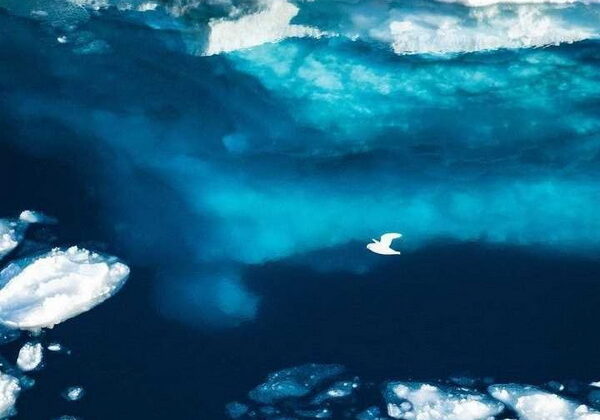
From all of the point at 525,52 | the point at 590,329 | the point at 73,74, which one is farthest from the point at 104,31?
the point at 590,329

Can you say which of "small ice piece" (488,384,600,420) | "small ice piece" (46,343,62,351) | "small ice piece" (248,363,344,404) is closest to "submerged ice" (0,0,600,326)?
"small ice piece" (248,363,344,404)

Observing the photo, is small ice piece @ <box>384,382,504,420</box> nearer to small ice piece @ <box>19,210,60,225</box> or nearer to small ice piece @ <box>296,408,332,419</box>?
small ice piece @ <box>296,408,332,419</box>

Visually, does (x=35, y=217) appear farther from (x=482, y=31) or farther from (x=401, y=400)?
(x=482, y=31)

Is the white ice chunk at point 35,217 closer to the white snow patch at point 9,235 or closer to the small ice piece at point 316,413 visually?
the white snow patch at point 9,235

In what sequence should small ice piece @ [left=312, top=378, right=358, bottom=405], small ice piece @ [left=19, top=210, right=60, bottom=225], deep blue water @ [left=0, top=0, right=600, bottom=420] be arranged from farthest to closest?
→ small ice piece @ [left=19, top=210, right=60, bottom=225] < deep blue water @ [left=0, top=0, right=600, bottom=420] < small ice piece @ [left=312, top=378, right=358, bottom=405]

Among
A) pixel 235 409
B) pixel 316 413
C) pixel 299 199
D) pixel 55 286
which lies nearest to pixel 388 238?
pixel 299 199

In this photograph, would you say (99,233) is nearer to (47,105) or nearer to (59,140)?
(59,140)
